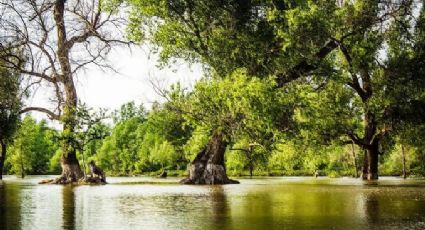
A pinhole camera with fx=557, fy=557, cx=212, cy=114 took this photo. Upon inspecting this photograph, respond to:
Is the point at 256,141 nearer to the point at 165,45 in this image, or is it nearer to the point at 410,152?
the point at 165,45

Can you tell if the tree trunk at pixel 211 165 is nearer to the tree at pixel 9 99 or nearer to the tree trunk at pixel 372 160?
the tree at pixel 9 99

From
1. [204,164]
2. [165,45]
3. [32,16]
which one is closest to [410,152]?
[204,164]

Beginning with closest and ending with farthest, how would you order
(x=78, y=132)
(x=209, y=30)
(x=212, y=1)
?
(x=212, y=1)
(x=209, y=30)
(x=78, y=132)

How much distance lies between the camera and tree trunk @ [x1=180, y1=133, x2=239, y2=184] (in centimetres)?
3362

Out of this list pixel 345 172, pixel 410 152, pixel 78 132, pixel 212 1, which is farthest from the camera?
pixel 345 172

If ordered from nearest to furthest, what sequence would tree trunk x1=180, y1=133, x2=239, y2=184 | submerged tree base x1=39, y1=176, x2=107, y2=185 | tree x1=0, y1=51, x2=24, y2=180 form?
1. tree x1=0, y1=51, x2=24, y2=180
2. tree trunk x1=180, y1=133, x2=239, y2=184
3. submerged tree base x1=39, y1=176, x2=107, y2=185

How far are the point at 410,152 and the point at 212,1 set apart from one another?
44.9 meters

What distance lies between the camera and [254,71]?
3136cm

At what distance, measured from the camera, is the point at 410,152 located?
65000 millimetres

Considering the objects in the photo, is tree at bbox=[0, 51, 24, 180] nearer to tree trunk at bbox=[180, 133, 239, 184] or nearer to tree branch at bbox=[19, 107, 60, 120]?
tree branch at bbox=[19, 107, 60, 120]

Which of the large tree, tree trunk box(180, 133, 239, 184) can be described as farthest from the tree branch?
tree trunk box(180, 133, 239, 184)

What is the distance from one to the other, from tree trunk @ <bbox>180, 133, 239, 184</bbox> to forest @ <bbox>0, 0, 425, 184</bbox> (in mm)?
68

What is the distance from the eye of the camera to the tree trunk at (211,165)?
33.6 metres

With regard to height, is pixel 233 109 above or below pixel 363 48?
below
